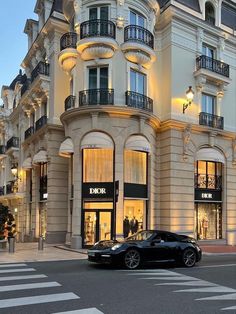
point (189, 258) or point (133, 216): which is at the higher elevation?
point (133, 216)

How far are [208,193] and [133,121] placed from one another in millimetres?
7248

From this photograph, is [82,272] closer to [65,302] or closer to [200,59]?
[65,302]

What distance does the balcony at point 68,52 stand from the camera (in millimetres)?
23656

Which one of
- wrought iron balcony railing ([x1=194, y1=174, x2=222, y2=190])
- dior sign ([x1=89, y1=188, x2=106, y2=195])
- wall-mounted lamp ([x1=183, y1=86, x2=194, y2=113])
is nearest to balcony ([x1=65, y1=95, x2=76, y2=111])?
dior sign ([x1=89, y1=188, x2=106, y2=195])

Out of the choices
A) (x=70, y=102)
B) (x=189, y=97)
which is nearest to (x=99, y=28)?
(x=70, y=102)

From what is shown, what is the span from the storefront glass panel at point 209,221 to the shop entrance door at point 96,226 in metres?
6.68

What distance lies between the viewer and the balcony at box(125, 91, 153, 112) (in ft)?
75.3

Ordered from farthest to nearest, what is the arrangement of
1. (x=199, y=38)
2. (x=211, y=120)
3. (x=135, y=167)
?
(x=211, y=120) → (x=199, y=38) → (x=135, y=167)

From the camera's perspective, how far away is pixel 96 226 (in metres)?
22.1

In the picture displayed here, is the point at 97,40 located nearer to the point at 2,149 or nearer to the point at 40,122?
the point at 40,122

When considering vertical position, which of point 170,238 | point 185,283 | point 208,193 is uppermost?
point 208,193

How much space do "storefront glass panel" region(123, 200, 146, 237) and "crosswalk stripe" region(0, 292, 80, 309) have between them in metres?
12.9

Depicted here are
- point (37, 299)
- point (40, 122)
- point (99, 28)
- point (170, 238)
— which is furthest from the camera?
point (40, 122)

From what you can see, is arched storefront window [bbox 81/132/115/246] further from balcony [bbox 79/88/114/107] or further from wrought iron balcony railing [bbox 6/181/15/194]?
wrought iron balcony railing [bbox 6/181/15/194]
